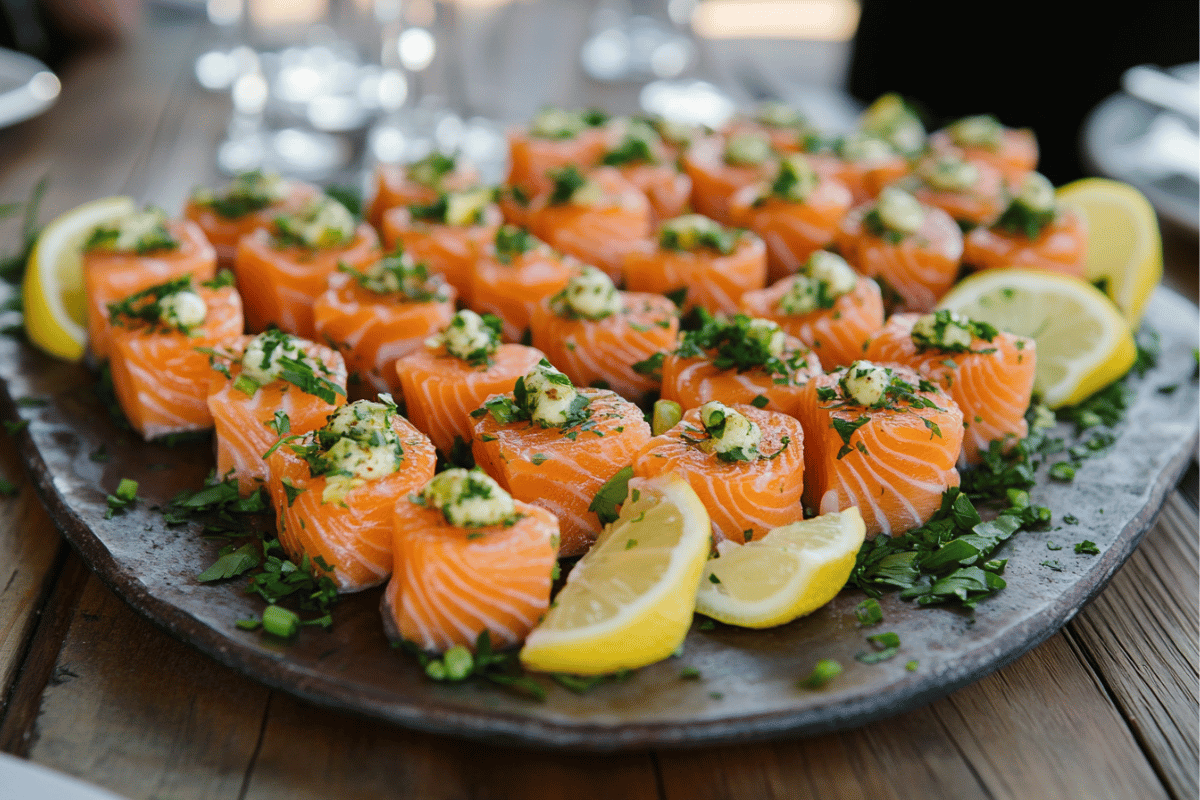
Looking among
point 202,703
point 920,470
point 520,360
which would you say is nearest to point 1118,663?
point 920,470

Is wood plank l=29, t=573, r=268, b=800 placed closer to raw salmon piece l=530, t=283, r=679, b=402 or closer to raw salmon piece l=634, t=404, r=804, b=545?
raw salmon piece l=634, t=404, r=804, b=545

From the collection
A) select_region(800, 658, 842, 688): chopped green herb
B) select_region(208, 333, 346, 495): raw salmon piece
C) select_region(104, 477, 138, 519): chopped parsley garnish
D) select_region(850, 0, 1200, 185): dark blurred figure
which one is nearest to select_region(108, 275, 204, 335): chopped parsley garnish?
select_region(208, 333, 346, 495): raw salmon piece

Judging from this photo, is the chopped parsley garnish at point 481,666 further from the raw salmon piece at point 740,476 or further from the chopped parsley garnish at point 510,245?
the chopped parsley garnish at point 510,245

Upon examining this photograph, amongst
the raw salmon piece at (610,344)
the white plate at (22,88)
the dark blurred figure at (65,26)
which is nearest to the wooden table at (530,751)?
the raw salmon piece at (610,344)

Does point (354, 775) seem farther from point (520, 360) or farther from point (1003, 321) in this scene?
point (1003, 321)

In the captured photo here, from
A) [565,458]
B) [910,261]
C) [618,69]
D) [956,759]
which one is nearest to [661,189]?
[910,261]

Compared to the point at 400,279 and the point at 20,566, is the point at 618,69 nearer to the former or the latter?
the point at 400,279
